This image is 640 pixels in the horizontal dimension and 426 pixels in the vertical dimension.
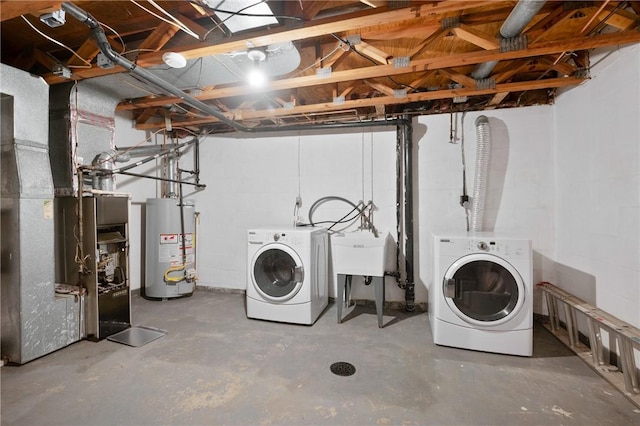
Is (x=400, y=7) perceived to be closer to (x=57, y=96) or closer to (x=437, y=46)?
(x=437, y=46)

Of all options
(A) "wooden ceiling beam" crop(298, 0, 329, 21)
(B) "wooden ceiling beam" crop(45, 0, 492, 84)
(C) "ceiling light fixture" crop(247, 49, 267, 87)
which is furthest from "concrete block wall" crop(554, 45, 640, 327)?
(C) "ceiling light fixture" crop(247, 49, 267, 87)

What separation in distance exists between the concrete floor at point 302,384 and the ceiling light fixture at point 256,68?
7.52ft

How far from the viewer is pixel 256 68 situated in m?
2.15

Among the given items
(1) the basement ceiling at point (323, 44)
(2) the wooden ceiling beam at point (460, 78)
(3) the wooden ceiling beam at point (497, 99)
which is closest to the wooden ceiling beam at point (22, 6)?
(1) the basement ceiling at point (323, 44)

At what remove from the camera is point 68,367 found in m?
2.05

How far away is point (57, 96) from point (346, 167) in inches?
121

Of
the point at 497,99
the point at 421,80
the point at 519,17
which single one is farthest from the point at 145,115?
the point at 497,99

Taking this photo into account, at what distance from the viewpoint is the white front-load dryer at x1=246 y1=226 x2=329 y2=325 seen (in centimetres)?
280

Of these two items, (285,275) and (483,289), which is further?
(285,275)

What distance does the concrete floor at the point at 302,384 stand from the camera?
5.16 ft

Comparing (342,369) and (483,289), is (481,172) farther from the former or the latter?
(342,369)

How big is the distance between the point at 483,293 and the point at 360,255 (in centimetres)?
113

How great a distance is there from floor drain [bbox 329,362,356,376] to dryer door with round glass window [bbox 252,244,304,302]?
2.89 ft

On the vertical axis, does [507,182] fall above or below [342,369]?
above
